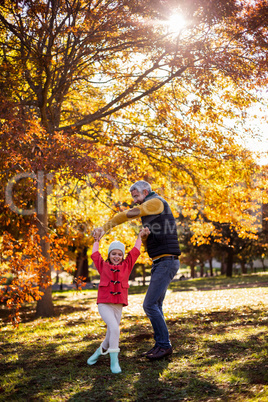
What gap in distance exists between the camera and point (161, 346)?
531 cm

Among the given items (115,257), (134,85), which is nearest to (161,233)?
(115,257)

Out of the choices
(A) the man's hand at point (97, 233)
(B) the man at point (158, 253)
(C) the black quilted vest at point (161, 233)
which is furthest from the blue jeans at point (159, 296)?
(A) the man's hand at point (97, 233)

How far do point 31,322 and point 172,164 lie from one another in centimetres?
644

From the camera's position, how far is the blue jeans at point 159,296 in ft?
17.1

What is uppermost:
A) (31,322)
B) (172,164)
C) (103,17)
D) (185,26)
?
(103,17)

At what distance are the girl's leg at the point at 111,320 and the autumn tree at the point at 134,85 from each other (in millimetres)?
3613

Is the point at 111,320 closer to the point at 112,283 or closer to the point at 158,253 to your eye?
the point at 112,283

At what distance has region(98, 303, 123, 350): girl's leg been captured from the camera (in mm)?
4762

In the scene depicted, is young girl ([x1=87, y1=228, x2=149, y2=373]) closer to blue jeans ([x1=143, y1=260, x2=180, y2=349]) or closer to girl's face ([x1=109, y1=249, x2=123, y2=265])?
girl's face ([x1=109, y1=249, x2=123, y2=265])

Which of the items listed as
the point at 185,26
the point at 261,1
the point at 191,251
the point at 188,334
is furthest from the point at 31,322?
the point at 191,251

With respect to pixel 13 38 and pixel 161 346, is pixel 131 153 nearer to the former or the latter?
pixel 13 38

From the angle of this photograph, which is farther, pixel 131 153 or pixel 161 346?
pixel 131 153

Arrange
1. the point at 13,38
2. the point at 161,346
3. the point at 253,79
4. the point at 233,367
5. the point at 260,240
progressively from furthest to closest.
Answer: the point at 260,240 → the point at 13,38 → the point at 253,79 → the point at 161,346 → the point at 233,367

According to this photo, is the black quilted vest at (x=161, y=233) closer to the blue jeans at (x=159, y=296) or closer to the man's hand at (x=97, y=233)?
the blue jeans at (x=159, y=296)
